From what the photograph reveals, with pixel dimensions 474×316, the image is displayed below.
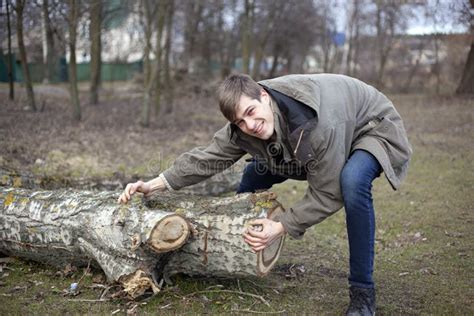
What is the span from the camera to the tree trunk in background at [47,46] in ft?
32.1

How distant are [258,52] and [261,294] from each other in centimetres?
1585

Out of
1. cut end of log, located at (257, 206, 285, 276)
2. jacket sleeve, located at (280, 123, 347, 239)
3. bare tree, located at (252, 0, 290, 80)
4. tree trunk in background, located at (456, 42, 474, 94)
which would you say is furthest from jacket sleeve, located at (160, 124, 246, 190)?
bare tree, located at (252, 0, 290, 80)

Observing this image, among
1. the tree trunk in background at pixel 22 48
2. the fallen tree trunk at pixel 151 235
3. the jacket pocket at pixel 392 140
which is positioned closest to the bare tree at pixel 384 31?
the tree trunk in background at pixel 22 48

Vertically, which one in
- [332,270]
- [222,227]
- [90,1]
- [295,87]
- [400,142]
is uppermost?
[90,1]

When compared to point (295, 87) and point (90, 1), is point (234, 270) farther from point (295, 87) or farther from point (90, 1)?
point (90, 1)

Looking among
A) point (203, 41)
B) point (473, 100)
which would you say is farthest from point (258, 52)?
point (473, 100)

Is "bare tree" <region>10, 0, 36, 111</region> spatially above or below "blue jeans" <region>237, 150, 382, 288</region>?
above

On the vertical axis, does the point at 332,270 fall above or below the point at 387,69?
below

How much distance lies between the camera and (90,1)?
9.91 metres

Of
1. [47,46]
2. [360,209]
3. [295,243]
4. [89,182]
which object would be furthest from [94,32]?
[360,209]

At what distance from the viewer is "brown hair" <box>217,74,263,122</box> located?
9.23 ft

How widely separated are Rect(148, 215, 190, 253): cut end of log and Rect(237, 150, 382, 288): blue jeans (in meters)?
1.03

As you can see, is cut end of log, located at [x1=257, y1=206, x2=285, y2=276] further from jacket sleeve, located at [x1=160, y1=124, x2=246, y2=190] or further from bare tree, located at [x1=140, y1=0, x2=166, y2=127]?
bare tree, located at [x1=140, y1=0, x2=166, y2=127]

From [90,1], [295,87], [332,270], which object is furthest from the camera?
[90,1]
